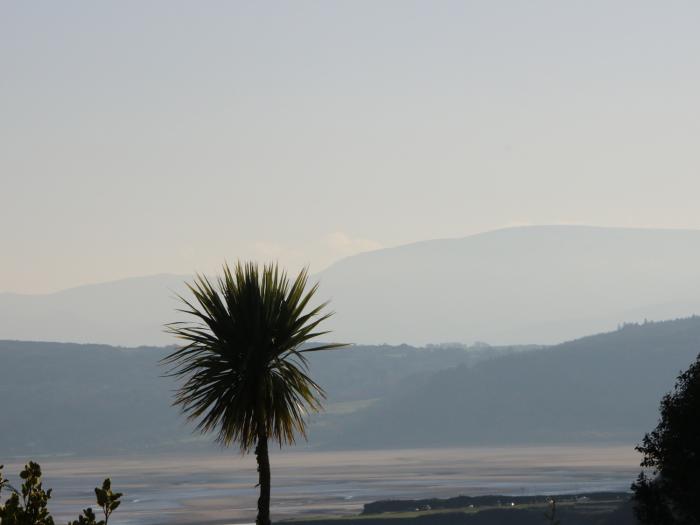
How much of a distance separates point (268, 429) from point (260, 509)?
1.67 meters

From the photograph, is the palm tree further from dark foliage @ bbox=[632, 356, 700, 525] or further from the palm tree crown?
dark foliage @ bbox=[632, 356, 700, 525]

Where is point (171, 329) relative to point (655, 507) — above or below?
above

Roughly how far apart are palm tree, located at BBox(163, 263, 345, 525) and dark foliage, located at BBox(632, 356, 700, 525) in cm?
1205

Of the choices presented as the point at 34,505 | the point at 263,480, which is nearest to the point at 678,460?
the point at 263,480

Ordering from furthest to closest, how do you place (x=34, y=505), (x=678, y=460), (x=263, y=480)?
(x=678, y=460), (x=263, y=480), (x=34, y=505)

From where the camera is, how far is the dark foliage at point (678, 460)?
34750 millimetres

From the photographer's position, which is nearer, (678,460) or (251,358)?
(251,358)

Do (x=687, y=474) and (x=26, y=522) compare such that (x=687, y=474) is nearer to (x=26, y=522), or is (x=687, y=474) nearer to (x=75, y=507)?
(x=26, y=522)

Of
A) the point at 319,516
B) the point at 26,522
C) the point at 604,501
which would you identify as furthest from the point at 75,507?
the point at 26,522

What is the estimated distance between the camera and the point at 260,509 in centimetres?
2611

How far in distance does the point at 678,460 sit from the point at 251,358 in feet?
46.7

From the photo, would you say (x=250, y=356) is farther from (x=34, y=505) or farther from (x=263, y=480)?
(x=34, y=505)

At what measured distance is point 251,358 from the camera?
26.8m

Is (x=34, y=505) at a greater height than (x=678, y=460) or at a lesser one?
lesser
